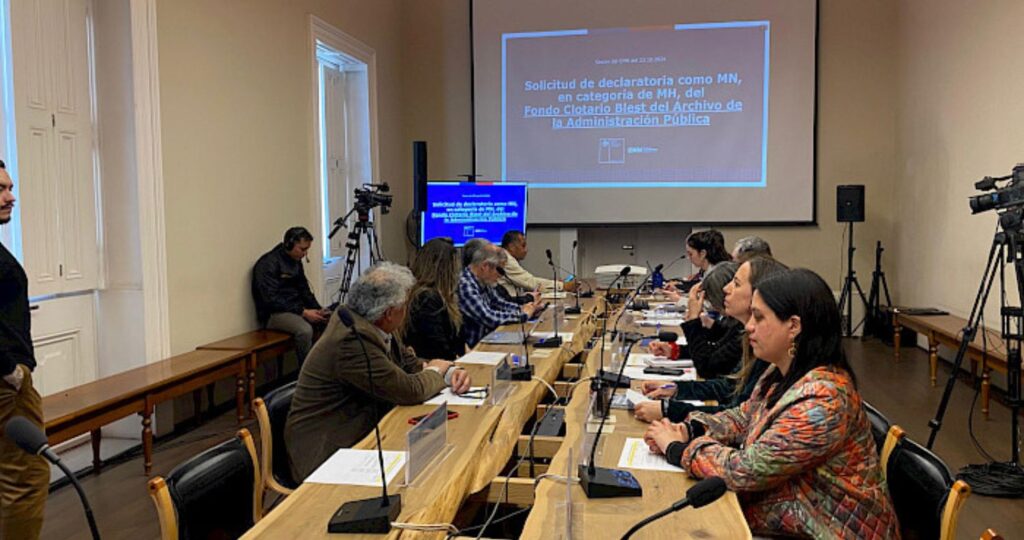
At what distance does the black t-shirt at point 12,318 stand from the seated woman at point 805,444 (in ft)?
6.90

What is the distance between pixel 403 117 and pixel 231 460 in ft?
24.0

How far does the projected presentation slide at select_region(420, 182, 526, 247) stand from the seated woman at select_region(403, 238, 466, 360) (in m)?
4.07

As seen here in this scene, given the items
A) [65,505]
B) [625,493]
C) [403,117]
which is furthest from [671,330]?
[403,117]

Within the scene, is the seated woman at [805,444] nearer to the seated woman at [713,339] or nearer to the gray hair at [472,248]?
the seated woman at [713,339]

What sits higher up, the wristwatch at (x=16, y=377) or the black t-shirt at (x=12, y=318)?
the black t-shirt at (x=12, y=318)

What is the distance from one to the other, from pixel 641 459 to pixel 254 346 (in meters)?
3.53

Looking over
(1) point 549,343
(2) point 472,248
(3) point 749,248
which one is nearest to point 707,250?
(3) point 749,248

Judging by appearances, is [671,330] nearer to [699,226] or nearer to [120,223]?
[120,223]

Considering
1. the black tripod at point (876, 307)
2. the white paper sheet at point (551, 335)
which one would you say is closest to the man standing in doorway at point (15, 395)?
the white paper sheet at point (551, 335)

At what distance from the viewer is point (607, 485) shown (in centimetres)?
184

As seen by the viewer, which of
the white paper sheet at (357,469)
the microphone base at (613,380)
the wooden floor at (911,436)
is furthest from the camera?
the wooden floor at (911,436)

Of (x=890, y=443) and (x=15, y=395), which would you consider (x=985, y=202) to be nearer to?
(x=890, y=443)

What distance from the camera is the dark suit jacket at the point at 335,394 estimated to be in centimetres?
259

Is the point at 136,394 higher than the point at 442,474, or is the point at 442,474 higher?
the point at 442,474
